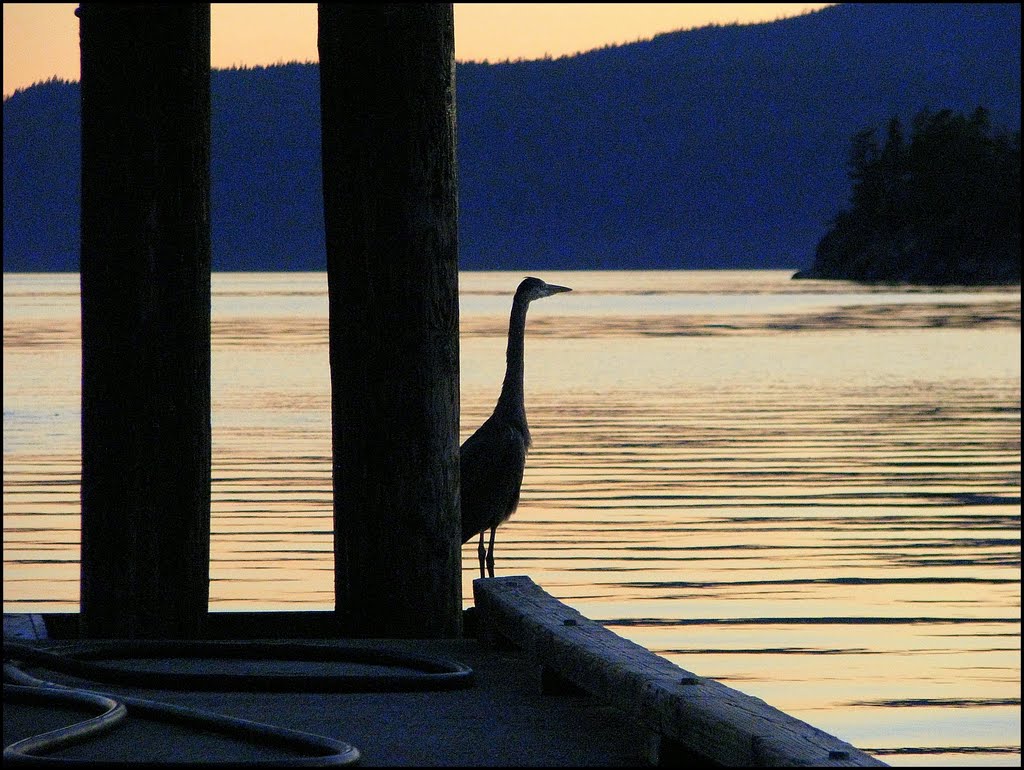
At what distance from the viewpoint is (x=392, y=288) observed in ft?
Answer: 21.3

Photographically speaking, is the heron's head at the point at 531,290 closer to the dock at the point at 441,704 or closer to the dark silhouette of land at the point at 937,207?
the dock at the point at 441,704

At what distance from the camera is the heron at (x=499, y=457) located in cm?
914

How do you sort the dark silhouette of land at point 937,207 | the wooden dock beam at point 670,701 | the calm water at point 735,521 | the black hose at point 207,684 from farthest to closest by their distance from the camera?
the dark silhouette of land at point 937,207 → the calm water at point 735,521 → the black hose at point 207,684 → the wooden dock beam at point 670,701

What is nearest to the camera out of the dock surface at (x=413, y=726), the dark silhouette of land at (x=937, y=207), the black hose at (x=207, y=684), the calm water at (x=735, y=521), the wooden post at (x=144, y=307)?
the black hose at (x=207, y=684)

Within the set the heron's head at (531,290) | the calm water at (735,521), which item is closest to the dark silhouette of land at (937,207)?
the calm water at (735,521)

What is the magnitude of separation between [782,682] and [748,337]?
4871 cm

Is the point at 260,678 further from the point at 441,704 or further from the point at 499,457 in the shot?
the point at 499,457

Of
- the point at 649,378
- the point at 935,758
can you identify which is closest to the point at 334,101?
→ the point at 935,758

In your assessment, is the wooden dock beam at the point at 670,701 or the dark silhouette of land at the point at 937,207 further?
the dark silhouette of land at the point at 937,207

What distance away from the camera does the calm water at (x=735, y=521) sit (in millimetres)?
9648

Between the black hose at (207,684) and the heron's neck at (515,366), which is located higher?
the heron's neck at (515,366)

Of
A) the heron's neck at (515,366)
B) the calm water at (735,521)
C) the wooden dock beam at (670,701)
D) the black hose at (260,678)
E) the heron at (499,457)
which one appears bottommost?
the calm water at (735,521)

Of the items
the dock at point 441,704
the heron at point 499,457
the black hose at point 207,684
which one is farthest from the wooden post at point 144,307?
the heron at point 499,457

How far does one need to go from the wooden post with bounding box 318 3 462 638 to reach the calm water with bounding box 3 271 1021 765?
260 centimetres
